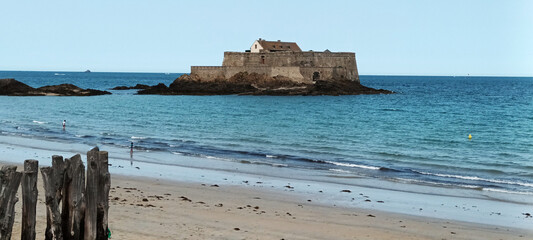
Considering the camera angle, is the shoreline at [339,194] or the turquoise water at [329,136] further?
the turquoise water at [329,136]

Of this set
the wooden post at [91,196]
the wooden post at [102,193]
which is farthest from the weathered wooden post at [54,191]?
the wooden post at [102,193]

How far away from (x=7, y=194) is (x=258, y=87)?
207 feet

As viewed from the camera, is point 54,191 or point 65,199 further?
point 65,199

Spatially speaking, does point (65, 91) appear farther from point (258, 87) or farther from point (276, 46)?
point (276, 46)

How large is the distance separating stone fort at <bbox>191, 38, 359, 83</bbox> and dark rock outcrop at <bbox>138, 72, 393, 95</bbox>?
0.58 metres

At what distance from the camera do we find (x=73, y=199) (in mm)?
8023

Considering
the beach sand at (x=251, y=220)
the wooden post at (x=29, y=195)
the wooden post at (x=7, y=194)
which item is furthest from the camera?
the beach sand at (x=251, y=220)

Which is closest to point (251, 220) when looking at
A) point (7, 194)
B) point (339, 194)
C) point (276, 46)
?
point (339, 194)

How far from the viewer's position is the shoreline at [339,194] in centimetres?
1309

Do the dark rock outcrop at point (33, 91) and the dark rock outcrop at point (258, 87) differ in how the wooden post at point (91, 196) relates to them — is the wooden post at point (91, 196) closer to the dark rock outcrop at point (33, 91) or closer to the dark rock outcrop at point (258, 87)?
the dark rock outcrop at point (258, 87)

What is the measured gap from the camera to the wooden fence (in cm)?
754

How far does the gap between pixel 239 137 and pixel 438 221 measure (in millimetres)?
18005

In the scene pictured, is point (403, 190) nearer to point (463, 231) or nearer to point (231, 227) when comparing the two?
point (463, 231)

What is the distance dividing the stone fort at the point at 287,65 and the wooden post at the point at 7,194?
203 feet
